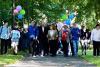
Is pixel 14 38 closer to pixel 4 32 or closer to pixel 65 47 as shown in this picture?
pixel 4 32

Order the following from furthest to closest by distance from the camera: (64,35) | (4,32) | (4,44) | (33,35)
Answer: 1. (4,44)
2. (4,32)
3. (64,35)
4. (33,35)

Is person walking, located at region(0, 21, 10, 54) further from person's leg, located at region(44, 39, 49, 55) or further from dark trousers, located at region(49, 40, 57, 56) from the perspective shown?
dark trousers, located at region(49, 40, 57, 56)

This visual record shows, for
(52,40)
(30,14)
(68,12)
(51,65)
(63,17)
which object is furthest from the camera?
(68,12)

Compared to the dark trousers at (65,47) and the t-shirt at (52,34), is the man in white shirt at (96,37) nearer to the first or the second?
the dark trousers at (65,47)

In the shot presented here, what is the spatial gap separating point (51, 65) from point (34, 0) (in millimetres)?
16557

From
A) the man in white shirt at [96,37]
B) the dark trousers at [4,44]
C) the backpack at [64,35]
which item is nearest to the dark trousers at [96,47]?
the man in white shirt at [96,37]

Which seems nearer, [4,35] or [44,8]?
[4,35]

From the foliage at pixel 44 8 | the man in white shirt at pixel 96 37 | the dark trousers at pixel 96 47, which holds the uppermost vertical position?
the foliage at pixel 44 8

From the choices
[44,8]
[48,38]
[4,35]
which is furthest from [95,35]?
[44,8]

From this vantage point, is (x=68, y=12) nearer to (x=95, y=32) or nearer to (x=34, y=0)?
(x=34, y=0)

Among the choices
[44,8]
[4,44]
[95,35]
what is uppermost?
[44,8]

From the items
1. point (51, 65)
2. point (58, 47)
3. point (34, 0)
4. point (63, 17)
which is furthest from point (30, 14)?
point (51, 65)

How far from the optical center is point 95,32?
26828 mm

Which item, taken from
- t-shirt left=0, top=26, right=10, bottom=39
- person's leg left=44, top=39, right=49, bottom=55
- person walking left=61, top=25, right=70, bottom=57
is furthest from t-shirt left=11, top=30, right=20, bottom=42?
person walking left=61, top=25, right=70, bottom=57
